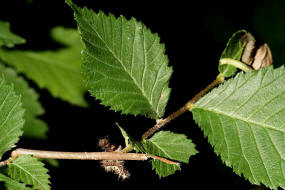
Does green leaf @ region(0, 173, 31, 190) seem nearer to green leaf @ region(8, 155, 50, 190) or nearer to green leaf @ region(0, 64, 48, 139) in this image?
green leaf @ region(8, 155, 50, 190)

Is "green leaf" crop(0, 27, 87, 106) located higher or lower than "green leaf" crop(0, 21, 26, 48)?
lower

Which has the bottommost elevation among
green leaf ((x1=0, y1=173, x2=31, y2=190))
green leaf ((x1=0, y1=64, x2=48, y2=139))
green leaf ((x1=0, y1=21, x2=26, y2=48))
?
green leaf ((x1=0, y1=173, x2=31, y2=190))

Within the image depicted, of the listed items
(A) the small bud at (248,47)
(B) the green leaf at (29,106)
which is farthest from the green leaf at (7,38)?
(A) the small bud at (248,47)

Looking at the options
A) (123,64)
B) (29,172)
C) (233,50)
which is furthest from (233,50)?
(29,172)

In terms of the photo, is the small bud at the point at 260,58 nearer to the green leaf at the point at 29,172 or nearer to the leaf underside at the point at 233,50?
the leaf underside at the point at 233,50

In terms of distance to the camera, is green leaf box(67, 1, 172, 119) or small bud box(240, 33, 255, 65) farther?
small bud box(240, 33, 255, 65)

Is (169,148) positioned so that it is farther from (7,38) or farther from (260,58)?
(7,38)

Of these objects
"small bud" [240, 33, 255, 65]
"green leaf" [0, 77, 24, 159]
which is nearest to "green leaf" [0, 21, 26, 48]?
"green leaf" [0, 77, 24, 159]
